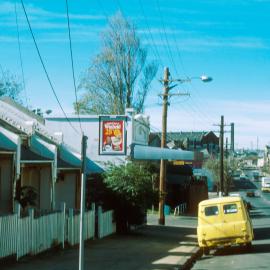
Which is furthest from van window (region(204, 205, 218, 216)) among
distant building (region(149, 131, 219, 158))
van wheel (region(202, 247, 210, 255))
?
distant building (region(149, 131, 219, 158))

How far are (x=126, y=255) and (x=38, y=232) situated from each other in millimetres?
2743

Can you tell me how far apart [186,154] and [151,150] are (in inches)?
164

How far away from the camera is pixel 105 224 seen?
22594mm

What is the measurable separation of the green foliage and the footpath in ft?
4.91

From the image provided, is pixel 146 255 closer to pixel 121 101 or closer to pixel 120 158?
pixel 120 158

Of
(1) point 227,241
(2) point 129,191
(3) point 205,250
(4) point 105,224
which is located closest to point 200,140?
(2) point 129,191

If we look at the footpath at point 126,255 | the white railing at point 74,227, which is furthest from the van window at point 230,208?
the white railing at point 74,227

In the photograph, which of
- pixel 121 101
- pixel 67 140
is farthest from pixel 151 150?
pixel 121 101

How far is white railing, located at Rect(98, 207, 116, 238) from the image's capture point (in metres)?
21.8

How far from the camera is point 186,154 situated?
3584 centimetres

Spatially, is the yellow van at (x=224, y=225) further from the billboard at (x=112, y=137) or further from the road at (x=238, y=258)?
the billboard at (x=112, y=137)

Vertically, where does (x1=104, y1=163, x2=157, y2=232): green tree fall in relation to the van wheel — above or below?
above

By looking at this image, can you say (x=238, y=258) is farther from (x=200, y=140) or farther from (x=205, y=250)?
(x=200, y=140)

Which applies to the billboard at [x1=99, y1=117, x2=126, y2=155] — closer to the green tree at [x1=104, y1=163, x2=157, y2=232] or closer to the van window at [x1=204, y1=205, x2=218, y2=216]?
the green tree at [x1=104, y1=163, x2=157, y2=232]
